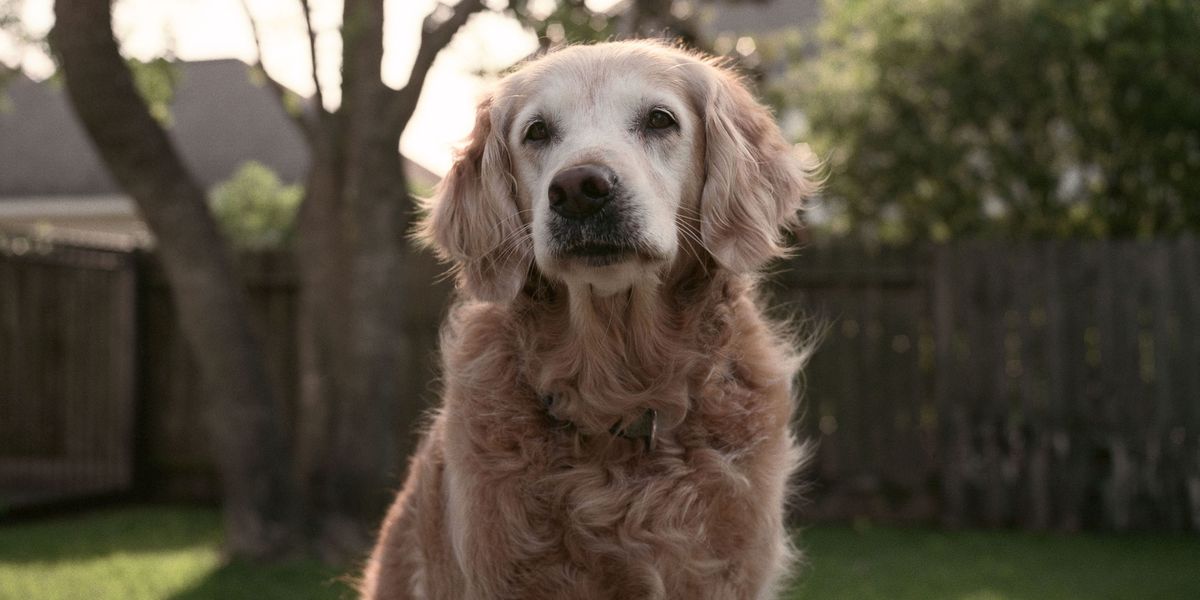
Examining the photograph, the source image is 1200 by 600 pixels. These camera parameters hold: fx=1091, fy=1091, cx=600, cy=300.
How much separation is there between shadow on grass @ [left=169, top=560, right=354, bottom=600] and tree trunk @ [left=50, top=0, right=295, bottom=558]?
174 millimetres

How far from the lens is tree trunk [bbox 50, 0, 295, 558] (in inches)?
217

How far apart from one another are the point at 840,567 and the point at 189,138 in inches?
729

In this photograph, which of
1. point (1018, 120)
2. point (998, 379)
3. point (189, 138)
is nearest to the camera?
point (998, 379)

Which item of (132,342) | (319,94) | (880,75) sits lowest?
(132,342)

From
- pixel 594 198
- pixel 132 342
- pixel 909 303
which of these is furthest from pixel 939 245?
pixel 132 342

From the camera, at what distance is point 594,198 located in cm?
253

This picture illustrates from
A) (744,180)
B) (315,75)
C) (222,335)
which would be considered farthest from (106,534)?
(744,180)

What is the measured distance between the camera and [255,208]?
15281mm

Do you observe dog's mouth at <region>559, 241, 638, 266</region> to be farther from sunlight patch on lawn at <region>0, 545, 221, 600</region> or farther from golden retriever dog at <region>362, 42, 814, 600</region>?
sunlight patch on lawn at <region>0, 545, 221, 600</region>

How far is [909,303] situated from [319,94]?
4047 mm

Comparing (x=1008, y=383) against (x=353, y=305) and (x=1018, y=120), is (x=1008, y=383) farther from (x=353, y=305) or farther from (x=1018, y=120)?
(x=353, y=305)

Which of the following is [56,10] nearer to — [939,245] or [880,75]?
[939,245]

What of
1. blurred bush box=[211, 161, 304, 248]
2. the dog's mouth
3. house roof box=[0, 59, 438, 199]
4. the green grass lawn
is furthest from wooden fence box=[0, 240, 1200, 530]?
house roof box=[0, 59, 438, 199]

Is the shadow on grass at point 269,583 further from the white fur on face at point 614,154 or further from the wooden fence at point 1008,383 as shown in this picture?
the wooden fence at point 1008,383
